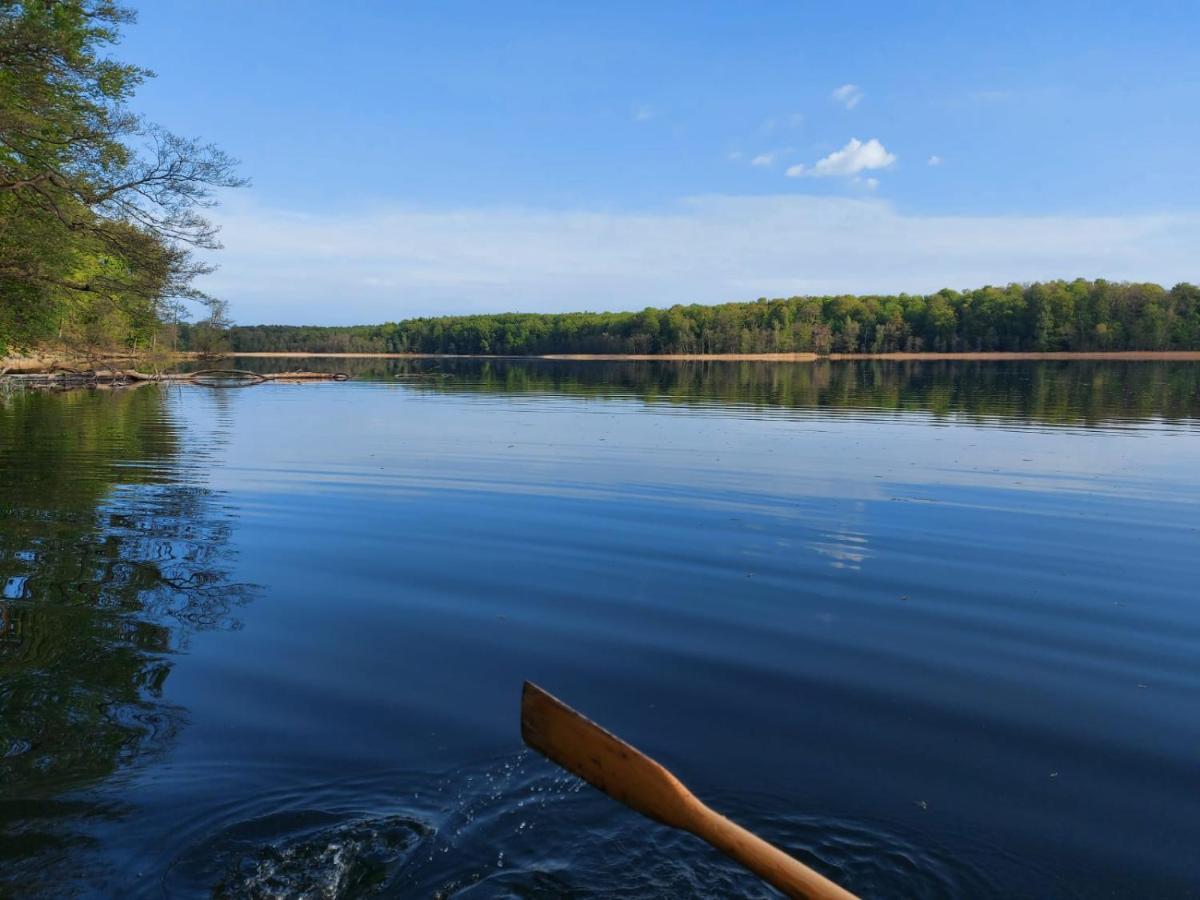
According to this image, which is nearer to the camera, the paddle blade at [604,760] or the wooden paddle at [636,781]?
the wooden paddle at [636,781]

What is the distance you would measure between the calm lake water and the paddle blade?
0.64m

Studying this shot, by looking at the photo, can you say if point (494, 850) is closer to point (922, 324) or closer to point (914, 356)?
point (914, 356)

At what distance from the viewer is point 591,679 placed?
6203mm

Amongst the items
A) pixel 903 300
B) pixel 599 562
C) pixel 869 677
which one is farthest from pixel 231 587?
pixel 903 300

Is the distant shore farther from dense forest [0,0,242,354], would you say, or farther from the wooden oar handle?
the wooden oar handle

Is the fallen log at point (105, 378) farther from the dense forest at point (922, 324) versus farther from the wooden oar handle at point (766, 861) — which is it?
the dense forest at point (922, 324)

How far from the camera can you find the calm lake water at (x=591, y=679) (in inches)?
161

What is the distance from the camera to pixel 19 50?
16422 millimetres

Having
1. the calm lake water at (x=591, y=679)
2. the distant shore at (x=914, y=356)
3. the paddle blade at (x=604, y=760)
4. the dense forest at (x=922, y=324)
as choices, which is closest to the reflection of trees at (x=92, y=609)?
the calm lake water at (x=591, y=679)

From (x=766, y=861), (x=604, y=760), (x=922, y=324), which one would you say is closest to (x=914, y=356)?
(x=922, y=324)

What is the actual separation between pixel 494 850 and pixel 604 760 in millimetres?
1046

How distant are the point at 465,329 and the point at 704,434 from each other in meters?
181

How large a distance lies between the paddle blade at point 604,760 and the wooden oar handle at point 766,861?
8 cm

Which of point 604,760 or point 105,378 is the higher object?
point 105,378
